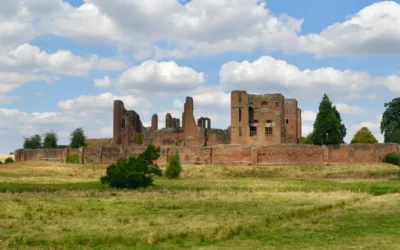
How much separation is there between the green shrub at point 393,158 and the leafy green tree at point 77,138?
153ft

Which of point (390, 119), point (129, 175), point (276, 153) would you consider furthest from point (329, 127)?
point (129, 175)

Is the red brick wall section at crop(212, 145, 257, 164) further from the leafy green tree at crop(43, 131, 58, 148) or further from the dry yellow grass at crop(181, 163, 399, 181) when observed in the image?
the leafy green tree at crop(43, 131, 58, 148)

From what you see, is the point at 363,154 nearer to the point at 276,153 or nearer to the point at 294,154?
the point at 294,154

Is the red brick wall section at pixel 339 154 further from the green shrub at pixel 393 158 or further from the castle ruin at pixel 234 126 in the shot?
the castle ruin at pixel 234 126

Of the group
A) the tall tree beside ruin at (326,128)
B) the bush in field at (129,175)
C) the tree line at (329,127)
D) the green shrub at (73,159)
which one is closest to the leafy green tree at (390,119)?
the tree line at (329,127)

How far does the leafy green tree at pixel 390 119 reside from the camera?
75250 millimetres

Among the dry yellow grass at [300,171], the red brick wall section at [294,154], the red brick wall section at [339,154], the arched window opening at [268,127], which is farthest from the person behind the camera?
the arched window opening at [268,127]

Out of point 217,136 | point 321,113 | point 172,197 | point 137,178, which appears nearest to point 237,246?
point 172,197

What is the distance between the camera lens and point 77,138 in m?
86.3

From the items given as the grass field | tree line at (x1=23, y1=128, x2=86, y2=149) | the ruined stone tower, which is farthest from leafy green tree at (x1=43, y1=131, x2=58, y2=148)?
the grass field

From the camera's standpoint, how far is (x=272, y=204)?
2545 cm

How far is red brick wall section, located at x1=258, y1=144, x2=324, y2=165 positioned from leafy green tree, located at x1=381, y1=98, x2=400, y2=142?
16.4 meters

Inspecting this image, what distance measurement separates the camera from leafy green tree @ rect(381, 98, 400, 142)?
75.2 meters

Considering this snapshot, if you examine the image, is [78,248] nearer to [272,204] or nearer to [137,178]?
[272,204]
